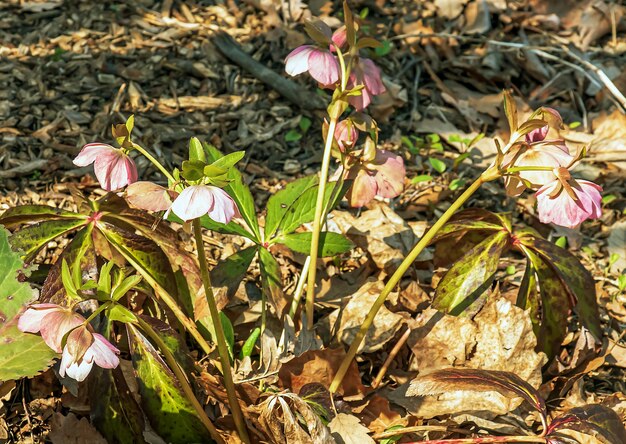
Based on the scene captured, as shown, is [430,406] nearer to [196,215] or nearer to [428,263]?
[428,263]

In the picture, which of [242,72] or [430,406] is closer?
[430,406]

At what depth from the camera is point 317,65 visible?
58.8 inches

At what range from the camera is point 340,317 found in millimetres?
1961

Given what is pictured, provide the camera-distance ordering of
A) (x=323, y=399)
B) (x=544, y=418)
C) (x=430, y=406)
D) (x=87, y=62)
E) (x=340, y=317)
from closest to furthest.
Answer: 1. (x=544, y=418)
2. (x=323, y=399)
3. (x=430, y=406)
4. (x=340, y=317)
5. (x=87, y=62)

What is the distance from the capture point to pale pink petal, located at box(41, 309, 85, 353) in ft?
4.00

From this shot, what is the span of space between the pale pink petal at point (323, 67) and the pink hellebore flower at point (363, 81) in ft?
0.21

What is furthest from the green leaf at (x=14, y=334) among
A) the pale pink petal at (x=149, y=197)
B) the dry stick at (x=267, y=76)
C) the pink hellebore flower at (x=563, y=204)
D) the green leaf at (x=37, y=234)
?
the dry stick at (x=267, y=76)

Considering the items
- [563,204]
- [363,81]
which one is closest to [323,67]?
[363,81]

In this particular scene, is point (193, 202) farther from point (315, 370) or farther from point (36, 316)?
point (315, 370)

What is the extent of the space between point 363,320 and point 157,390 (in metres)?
0.59

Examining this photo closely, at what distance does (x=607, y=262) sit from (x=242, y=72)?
143 cm

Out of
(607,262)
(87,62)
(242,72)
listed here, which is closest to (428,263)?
(607,262)

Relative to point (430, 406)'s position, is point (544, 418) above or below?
above

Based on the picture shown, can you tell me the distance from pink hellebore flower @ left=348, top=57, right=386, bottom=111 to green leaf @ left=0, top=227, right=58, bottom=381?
0.77m
